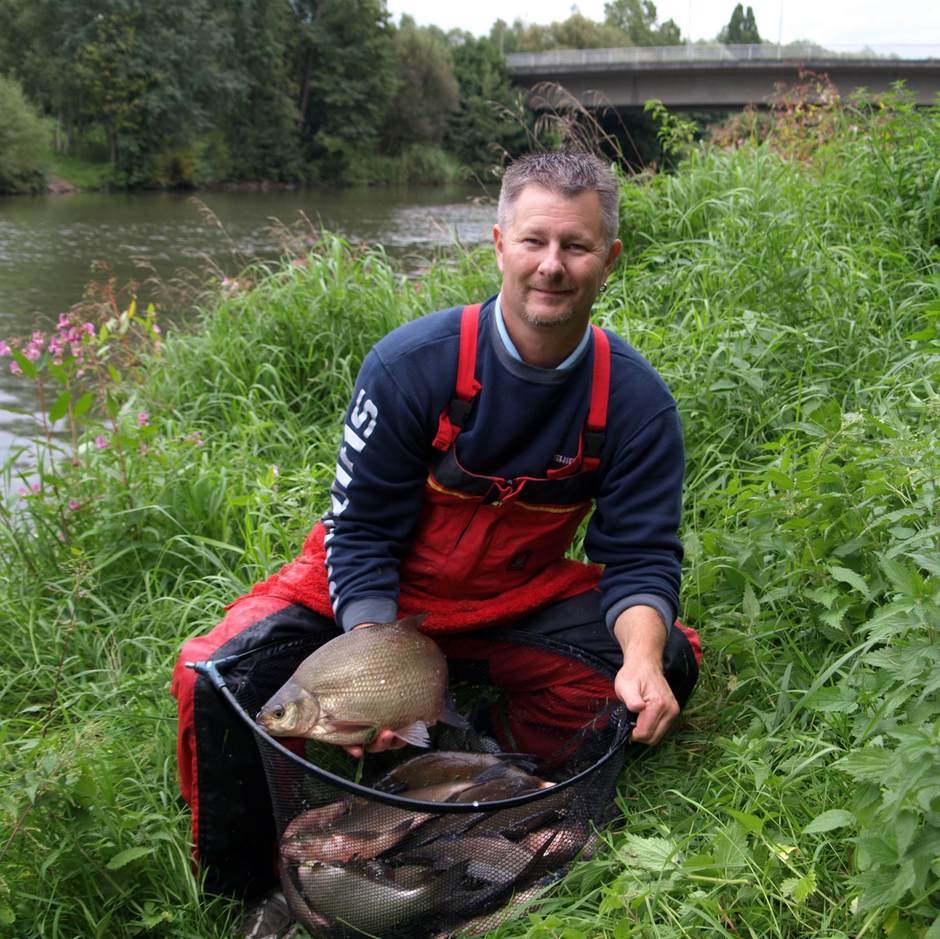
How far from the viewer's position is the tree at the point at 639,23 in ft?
249

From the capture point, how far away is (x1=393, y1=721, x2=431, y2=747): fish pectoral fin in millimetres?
2441

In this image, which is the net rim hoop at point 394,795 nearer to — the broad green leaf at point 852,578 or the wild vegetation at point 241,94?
the broad green leaf at point 852,578

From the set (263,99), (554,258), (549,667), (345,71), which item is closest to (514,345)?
(554,258)

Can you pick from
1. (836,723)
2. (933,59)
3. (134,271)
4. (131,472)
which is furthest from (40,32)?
(836,723)

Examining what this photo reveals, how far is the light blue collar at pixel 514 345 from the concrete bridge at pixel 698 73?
2930 centimetres

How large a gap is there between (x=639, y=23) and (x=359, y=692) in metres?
91.4

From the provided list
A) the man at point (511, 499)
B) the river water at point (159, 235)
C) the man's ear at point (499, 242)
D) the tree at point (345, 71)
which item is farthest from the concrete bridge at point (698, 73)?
the man at point (511, 499)

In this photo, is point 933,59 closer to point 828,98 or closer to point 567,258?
point 828,98

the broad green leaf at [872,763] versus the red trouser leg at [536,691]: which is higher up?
the broad green leaf at [872,763]

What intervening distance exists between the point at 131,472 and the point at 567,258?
2348mm

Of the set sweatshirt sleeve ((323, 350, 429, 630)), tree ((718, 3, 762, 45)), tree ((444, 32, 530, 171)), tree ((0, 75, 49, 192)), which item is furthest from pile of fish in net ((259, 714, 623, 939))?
tree ((718, 3, 762, 45))

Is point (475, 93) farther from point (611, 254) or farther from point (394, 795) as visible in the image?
point (394, 795)

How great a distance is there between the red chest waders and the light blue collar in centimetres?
4

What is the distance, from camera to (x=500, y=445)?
8.96 ft
